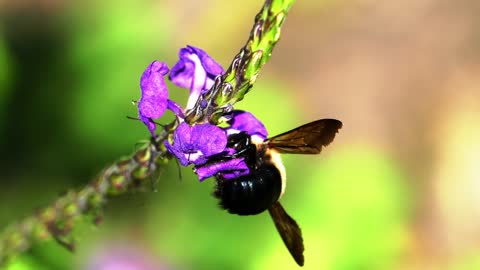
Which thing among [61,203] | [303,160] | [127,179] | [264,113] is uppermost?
[264,113]

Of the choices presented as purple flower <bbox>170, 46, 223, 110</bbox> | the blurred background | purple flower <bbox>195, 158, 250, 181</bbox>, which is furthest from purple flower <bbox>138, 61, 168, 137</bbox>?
the blurred background

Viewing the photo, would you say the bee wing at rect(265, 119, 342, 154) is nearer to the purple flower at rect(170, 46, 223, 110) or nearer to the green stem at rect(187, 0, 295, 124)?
the purple flower at rect(170, 46, 223, 110)

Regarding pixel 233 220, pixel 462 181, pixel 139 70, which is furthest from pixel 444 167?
pixel 139 70

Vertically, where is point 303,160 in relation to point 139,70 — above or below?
below

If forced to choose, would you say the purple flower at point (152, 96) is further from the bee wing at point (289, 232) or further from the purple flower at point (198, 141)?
the bee wing at point (289, 232)

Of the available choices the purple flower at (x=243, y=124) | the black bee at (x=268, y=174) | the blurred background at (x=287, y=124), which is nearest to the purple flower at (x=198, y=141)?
the black bee at (x=268, y=174)

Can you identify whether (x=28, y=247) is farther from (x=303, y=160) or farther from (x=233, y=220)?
(x=303, y=160)

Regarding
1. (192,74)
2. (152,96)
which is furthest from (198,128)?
(192,74)
